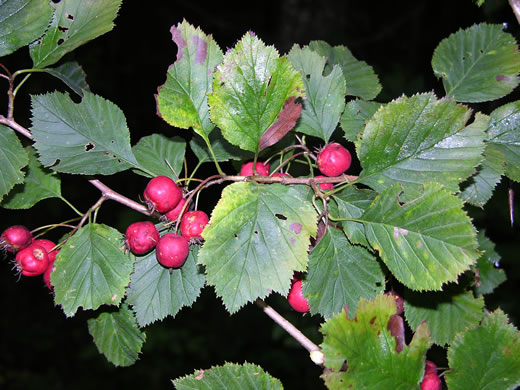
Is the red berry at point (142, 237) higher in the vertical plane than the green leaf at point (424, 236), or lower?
lower

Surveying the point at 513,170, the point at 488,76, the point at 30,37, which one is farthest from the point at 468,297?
the point at 30,37

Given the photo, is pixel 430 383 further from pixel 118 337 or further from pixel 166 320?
pixel 166 320

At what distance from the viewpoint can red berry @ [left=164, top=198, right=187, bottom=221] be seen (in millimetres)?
1301

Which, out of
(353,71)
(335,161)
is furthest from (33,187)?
(353,71)

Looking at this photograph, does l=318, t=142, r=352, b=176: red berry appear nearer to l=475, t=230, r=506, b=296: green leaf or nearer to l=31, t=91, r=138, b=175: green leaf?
l=31, t=91, r=138, b=175: green leaf

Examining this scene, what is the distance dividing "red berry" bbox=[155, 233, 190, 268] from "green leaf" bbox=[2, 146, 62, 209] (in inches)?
19.7

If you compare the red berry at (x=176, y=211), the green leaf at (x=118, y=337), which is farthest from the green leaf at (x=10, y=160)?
the green leaf at (x=118, y=337)

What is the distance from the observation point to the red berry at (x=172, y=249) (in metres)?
1.19

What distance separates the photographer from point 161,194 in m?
1.21

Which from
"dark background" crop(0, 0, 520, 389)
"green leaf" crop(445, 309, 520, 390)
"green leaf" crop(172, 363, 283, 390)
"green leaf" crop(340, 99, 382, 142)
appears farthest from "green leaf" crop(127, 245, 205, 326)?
"dark background" crop(0, 0, 520, 389)

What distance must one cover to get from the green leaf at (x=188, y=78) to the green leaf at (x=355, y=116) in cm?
39

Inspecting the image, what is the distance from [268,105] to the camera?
1.10 metres

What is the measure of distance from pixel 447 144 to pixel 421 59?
233 inches

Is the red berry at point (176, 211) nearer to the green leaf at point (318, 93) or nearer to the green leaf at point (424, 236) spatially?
the green leaf at point (318, 93)
